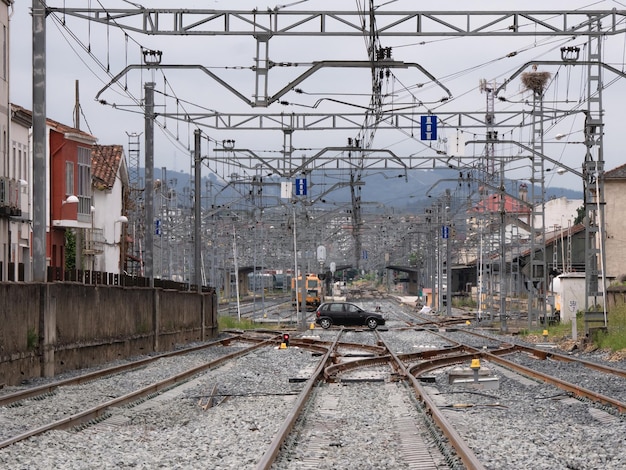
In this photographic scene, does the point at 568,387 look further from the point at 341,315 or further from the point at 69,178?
the point at 69,178

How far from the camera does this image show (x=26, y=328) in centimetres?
2270

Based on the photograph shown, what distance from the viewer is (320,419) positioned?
605 inches

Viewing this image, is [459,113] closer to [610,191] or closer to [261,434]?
[261,434]

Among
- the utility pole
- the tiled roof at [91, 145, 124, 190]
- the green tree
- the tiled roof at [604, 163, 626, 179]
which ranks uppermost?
the tiled roof at [91, 145, 124, 190]

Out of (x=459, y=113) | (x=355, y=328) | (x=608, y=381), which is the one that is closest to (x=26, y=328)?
(x=608, y=381)

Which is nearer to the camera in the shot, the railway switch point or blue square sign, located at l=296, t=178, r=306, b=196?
the railway switch point

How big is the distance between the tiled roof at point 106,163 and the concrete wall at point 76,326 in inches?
1346

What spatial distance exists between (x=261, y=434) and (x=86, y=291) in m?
14.7

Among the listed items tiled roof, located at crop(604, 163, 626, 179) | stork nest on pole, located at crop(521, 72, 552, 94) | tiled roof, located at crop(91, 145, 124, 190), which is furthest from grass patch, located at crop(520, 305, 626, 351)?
tiled roof, located at crop(91, 145, 124, 190)

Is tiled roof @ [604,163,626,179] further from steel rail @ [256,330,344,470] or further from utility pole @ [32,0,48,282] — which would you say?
steel rail @ [256,330,344,470]

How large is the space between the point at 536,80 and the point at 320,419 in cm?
3499

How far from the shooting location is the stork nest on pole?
4647 cm

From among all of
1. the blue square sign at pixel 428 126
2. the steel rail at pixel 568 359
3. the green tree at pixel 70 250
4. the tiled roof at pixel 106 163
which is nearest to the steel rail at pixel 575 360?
the steel rail at pixel 568 359

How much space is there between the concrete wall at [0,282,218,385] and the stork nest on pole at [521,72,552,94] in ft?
58.3
